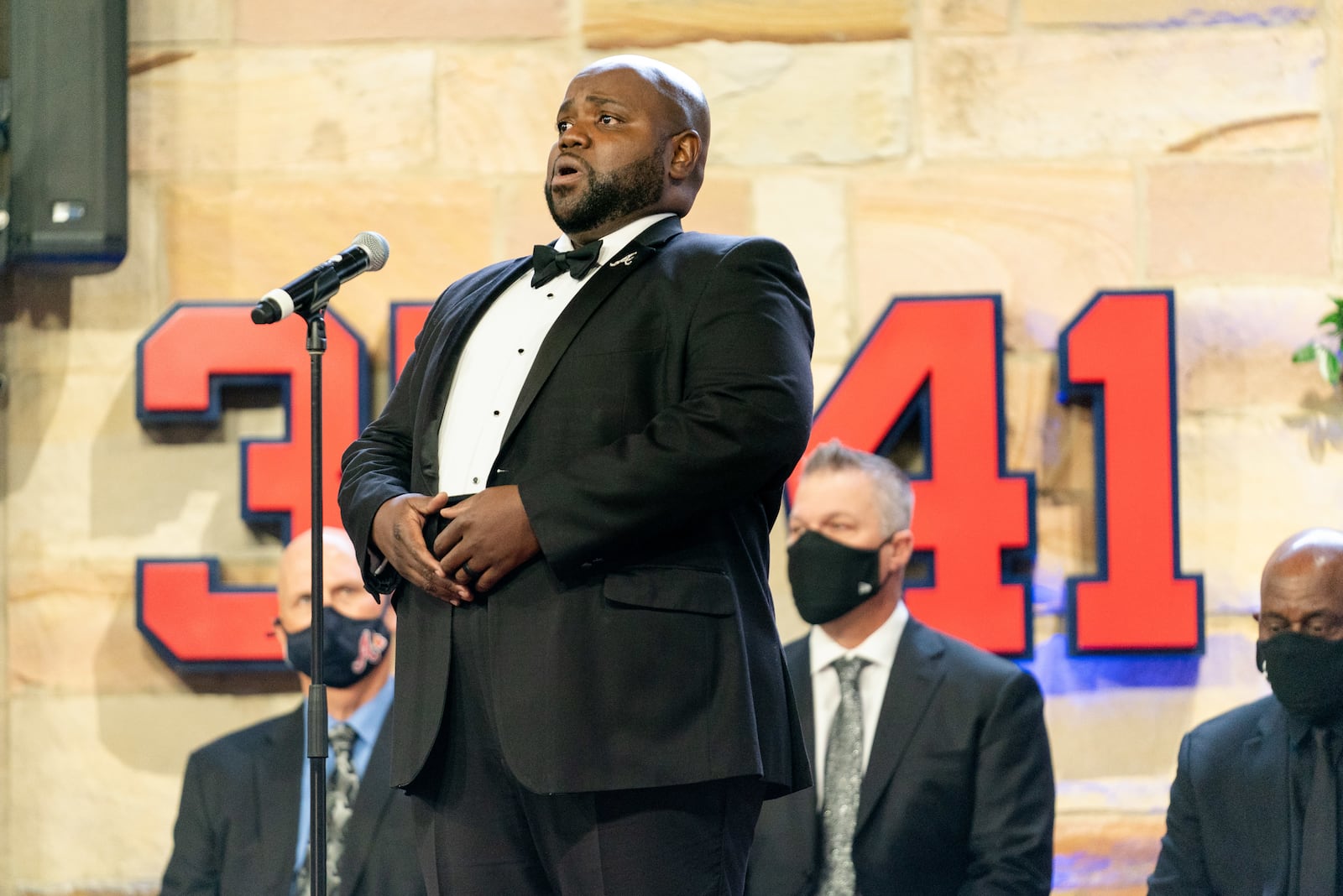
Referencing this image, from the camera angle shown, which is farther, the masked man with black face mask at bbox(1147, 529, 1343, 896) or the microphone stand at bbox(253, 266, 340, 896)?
the masked man with black face mask at bbox(1147, 529, 1343, 896)

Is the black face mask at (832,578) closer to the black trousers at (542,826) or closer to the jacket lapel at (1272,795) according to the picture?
the jacket lapel at (1272,795)

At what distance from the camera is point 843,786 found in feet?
10.9

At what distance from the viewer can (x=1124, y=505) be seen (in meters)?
3.95

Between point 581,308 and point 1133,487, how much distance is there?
8.22 feet

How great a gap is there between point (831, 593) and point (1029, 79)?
62.3 inches

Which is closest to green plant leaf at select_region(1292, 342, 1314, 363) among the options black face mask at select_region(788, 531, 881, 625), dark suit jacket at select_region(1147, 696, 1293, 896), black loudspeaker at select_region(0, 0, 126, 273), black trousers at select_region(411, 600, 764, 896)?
dark suit jacket at select_region(1147, 696, 1293, 896)

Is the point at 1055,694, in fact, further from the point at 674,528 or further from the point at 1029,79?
the point at 674,528

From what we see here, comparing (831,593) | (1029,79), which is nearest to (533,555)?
(831,593)

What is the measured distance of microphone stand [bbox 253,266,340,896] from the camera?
1966mm

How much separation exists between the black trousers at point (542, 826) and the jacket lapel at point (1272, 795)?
1.76m

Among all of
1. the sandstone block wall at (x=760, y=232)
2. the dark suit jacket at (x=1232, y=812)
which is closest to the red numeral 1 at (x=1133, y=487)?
the sandstone block wall at (x=760, y=232)

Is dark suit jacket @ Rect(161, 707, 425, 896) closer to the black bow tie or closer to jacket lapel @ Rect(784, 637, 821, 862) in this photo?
jacket lapel @ Rect(784, 637, 821, 862)

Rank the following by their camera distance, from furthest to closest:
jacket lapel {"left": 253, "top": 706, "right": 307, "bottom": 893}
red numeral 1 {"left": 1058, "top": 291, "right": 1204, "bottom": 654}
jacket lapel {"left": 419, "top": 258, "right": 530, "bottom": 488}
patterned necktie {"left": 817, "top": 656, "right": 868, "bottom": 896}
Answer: red numeral 1 {"left": 1058, "top": 291, "right": 1204, "bottom": 654}, jacket lapel {"left": 253, "top": 706, "right": 307, "bottom": 893}, patterned necktie {"left": 817, "top": 656, "right": 868, "bottom": 896}, jacket lapel {"left": 419, "top": 258, "right": 530, "bottom": 488}

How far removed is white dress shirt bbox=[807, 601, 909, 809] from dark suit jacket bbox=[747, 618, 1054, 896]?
2.0 inches
